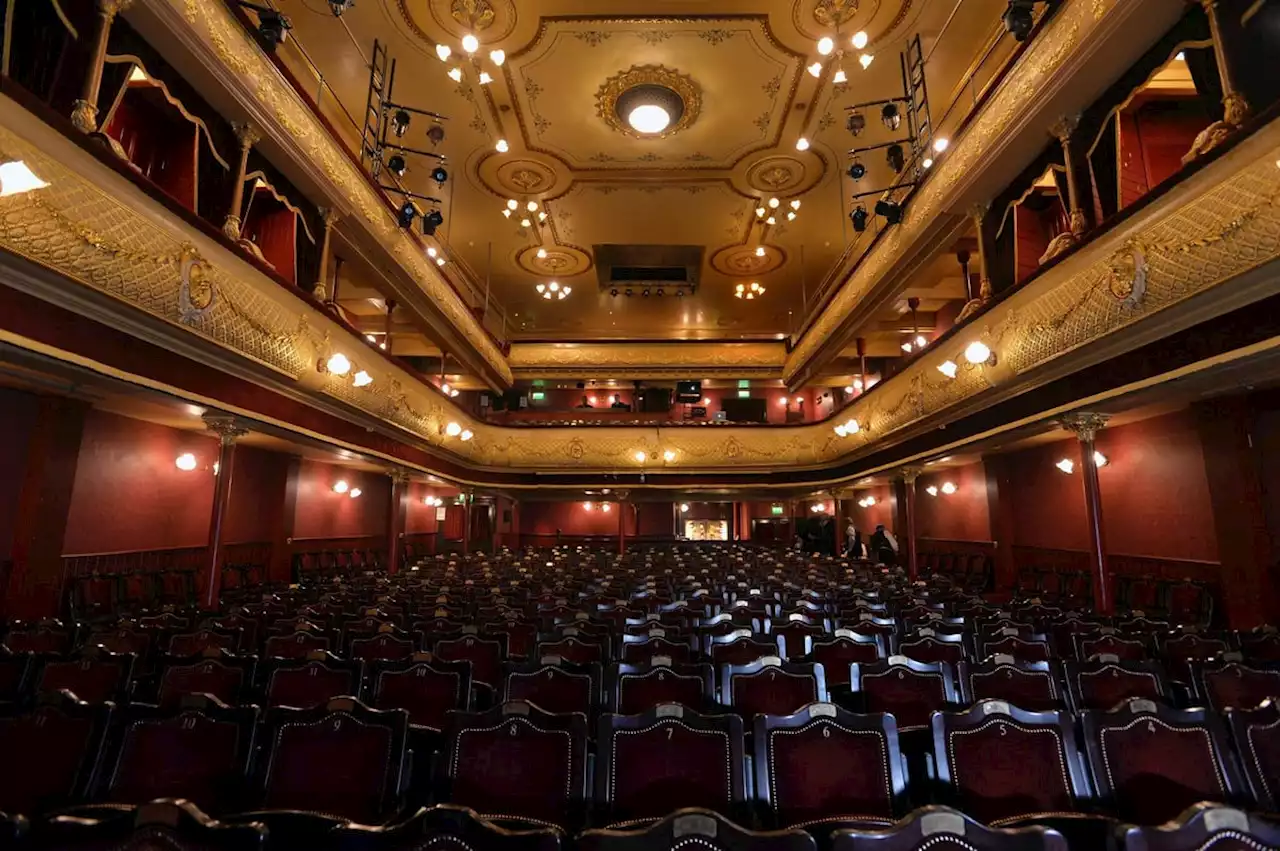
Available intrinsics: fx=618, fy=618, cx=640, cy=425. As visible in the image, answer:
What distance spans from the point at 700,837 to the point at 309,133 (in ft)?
28.9

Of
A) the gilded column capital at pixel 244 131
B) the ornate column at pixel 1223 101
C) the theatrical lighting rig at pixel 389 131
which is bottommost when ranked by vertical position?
the ornate column at pixel 1223 101

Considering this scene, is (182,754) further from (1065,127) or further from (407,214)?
(1065,127)

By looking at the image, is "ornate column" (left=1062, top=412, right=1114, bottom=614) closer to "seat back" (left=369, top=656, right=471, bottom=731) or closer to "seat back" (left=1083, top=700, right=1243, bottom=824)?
"seat back" (left=1083, top=700, right=1243, bottom=824)

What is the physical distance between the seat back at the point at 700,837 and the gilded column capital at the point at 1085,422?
718 cm

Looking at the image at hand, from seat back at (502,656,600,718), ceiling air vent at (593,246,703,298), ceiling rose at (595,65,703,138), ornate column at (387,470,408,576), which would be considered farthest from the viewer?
ceiling air vent at (593,246,703,298)

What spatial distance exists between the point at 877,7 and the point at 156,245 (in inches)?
355

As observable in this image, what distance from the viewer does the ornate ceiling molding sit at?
5777mm

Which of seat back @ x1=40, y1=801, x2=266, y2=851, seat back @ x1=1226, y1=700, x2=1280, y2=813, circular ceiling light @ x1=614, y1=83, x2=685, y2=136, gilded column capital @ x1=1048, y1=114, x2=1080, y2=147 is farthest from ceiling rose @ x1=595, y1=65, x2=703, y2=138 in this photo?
seat back @ x1=40, y1=801, x2=266, y2=851

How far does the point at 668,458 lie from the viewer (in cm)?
1753

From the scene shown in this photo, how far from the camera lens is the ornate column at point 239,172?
676cm

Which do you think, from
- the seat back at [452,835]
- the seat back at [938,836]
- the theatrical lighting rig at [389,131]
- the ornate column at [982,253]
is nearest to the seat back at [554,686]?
the seat back at [452,835]

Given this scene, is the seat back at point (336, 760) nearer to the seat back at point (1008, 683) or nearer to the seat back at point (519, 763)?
the seat back at point (519, 763)

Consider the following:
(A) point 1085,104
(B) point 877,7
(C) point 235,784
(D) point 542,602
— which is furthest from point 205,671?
(B) point 877,7

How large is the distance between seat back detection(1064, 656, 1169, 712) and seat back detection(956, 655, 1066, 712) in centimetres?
15
